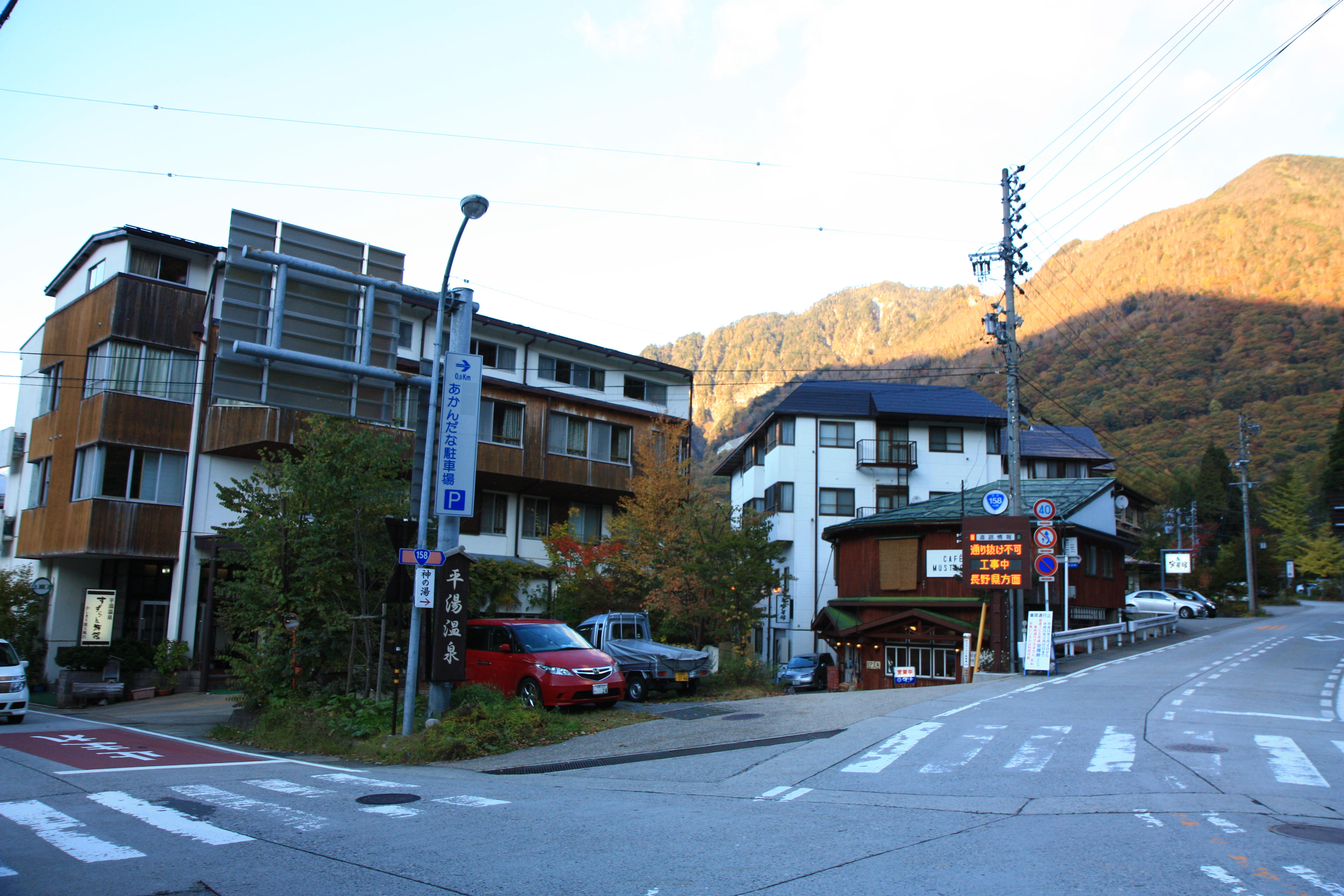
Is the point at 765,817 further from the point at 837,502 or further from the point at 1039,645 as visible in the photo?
the point at 837,502

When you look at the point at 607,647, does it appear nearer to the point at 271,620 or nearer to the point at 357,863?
the point at 271,620

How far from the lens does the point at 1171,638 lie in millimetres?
33594

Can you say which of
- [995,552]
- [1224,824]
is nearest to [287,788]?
[1224,824]

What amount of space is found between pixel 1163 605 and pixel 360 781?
1945 inches

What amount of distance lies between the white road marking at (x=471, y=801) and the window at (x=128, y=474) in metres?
22.0

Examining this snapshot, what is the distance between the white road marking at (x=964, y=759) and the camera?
10.1 m

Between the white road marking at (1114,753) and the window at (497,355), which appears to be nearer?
the white road marking at (1114,753)

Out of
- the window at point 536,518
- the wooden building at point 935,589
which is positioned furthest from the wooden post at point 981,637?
the window at point 536,518


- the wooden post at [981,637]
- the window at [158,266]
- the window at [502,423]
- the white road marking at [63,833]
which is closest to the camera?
the white road marking at [63,833]

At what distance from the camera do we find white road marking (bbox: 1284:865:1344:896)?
17.3 ft

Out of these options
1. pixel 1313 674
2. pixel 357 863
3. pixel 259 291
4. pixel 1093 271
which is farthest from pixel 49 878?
pixel 1093 271

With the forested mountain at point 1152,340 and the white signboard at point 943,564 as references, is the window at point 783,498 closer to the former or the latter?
the forested mountain at point 1152,340

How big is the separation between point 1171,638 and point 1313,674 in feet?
48.5

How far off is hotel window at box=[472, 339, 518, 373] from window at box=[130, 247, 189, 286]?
9.84 m
